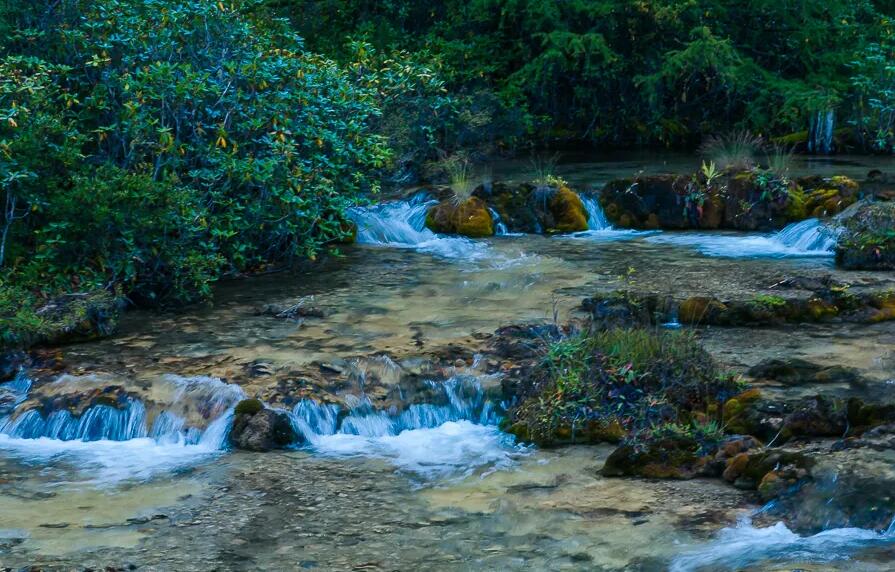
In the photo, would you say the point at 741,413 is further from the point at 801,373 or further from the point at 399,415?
the point at 399,415

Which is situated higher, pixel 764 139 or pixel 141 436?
pixel 764 139

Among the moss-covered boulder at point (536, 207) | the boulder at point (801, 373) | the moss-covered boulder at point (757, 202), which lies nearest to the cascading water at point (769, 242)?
the moss-covered boulder at point (757, 202)

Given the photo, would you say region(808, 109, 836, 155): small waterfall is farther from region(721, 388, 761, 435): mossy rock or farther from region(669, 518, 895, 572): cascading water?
region(669, 518, 895, 572): cascading water

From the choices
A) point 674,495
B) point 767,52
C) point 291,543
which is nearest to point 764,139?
point 767,52

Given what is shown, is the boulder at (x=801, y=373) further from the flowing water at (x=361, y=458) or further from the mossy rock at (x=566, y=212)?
the mossy rock at (x=566, y=212)

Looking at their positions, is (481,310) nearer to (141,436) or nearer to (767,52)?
(141,436)

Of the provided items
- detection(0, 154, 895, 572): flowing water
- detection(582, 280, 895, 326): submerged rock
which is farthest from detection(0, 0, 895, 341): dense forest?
detection(582, 280, 895, 326): submerged rock

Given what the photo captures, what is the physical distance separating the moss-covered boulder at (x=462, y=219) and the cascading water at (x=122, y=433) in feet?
25.5

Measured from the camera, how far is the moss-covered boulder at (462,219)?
17.2 m

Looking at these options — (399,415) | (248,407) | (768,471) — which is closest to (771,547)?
(768,471)

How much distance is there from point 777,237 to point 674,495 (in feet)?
31.4

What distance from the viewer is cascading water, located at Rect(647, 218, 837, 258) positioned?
15.6m

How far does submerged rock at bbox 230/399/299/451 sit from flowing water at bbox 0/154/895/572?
0.15 m

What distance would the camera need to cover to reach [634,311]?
38.5 feet
